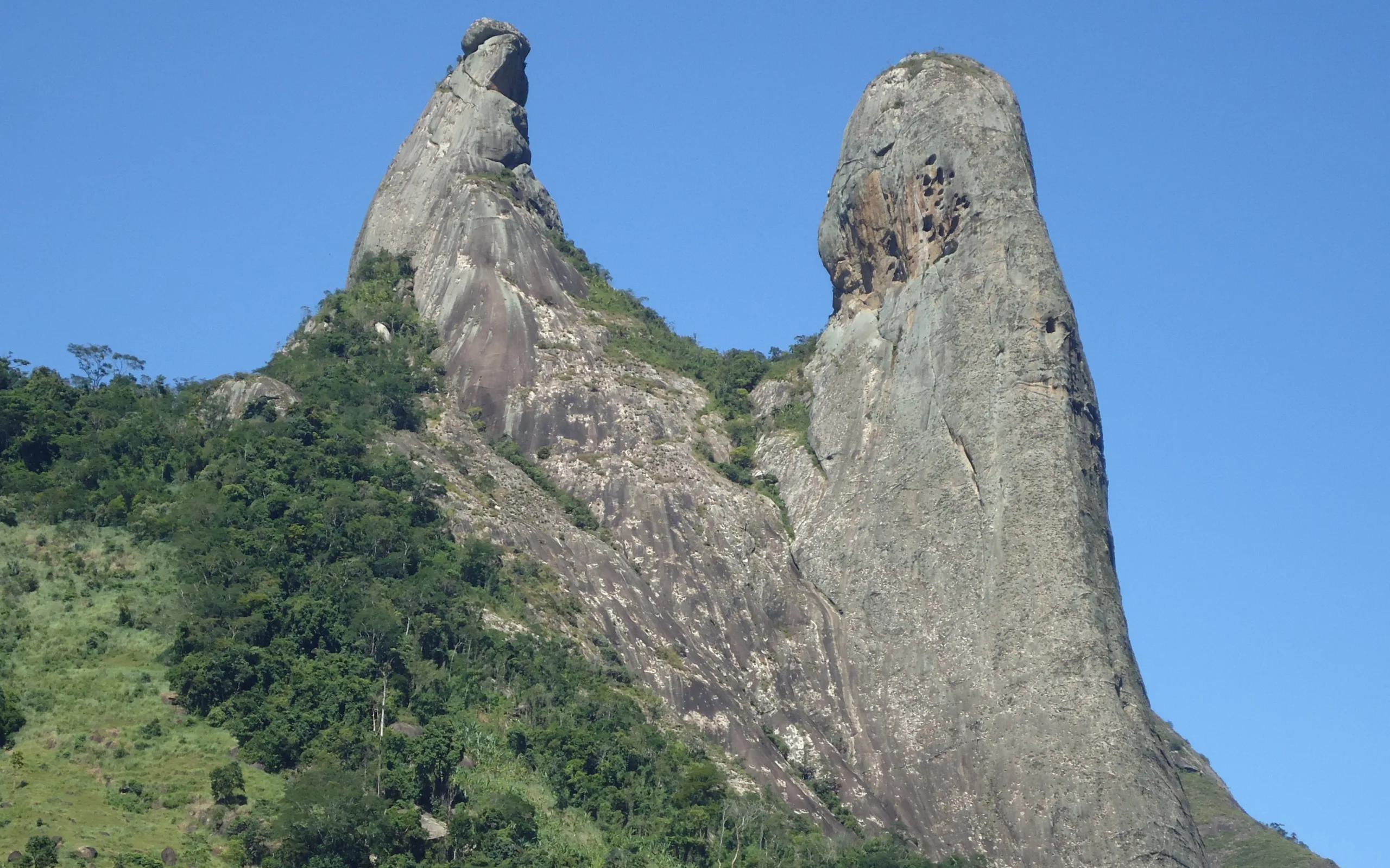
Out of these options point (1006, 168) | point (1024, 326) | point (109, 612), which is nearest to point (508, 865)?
point (109, 612)

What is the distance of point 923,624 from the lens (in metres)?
89.9

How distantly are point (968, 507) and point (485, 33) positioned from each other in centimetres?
4809

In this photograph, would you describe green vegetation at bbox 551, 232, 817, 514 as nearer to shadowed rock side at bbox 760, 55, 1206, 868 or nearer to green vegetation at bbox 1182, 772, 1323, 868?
shadowed rock side at bbox 760, 55, 1206, 868

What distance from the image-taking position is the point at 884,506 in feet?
309

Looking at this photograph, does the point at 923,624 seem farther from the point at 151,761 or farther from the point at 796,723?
the point at 151,761

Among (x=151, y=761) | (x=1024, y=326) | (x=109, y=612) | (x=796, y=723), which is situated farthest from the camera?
(x=1024, y=326)

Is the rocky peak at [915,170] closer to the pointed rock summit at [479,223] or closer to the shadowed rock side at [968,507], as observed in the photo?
the shadowed rock side at [968,507]

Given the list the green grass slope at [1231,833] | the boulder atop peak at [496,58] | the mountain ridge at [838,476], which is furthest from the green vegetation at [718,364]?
the green grass slope at [1231,833]

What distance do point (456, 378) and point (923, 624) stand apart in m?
29.0

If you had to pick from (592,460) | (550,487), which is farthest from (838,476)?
(550,487)

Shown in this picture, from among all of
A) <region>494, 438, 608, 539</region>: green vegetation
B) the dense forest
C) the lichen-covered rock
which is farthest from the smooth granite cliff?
the lichen-covered rock

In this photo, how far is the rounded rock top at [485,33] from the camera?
122438 millimetres

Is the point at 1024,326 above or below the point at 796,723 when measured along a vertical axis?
above

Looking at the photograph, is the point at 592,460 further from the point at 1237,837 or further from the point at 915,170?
the point at 1237,837
